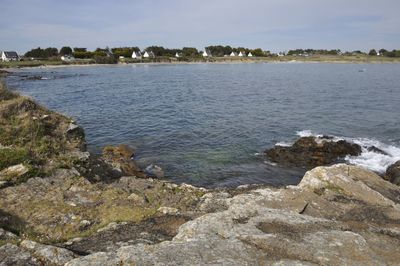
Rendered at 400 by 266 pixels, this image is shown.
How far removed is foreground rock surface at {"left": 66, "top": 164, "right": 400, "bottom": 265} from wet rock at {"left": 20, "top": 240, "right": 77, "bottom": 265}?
544 mm

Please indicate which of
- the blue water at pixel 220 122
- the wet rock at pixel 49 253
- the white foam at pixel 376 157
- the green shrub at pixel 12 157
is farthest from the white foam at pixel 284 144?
the wet rock at pixel 49 253

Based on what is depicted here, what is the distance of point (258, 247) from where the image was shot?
780 cm

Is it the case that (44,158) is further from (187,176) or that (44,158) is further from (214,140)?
(214,140)

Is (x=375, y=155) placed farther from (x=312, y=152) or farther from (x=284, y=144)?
(x=284, y=144)

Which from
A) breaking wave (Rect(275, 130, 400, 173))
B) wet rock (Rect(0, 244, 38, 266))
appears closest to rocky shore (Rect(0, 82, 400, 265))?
wet rock (Rect(0, 244, 38, 266))

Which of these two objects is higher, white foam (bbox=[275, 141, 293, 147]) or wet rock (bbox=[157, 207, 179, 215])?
wet rock (bbox=[157, 207, 179, 215])

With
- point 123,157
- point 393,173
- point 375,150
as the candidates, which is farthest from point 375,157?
point 123,157

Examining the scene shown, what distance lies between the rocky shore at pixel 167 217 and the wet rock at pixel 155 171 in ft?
17.9

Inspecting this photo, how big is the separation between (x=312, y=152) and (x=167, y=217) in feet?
64.8

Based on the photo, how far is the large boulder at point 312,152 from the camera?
86.9ft

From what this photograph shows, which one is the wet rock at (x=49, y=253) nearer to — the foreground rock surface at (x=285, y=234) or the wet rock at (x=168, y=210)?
the foreground rock surface at (x=285, y=234)

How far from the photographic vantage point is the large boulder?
2648 cm

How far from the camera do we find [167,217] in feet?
35.1

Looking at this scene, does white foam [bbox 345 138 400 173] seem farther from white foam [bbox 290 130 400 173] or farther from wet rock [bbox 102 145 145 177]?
wet rock [bbox 102 145 145 177]
